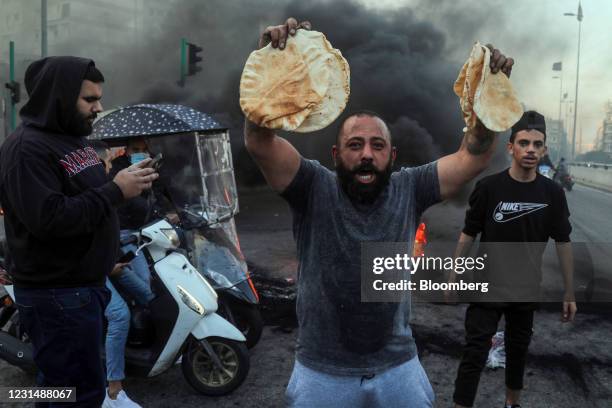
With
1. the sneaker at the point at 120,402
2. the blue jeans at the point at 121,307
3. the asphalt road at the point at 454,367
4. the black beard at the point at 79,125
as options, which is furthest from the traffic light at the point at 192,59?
the black beard at the point at 79,125

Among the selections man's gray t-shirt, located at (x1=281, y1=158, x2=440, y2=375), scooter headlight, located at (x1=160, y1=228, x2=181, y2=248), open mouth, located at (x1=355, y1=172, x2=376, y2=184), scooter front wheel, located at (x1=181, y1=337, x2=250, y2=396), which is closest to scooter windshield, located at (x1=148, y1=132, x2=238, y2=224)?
scooter headlight, located at (x1=160, y1=228, x2=181, y2=248)

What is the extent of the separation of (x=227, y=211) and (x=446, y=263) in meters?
3.05

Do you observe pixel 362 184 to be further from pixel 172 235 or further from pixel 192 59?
pixel 192 59

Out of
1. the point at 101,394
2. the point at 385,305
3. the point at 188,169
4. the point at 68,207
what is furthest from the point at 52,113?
the point at 188,169

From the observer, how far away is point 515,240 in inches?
129

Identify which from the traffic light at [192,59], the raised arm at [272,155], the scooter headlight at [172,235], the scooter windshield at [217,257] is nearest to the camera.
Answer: the raised arm at [272,155]

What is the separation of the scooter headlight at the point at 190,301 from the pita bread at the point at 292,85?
209cm

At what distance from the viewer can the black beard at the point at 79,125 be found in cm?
241

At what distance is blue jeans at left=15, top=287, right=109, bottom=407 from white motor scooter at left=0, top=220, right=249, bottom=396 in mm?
1200

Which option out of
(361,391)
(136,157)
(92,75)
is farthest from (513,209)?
(136,157)

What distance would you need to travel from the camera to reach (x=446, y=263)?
20.7 feet

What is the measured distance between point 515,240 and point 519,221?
0.40 ft

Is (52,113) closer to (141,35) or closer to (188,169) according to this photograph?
→ (188,169)

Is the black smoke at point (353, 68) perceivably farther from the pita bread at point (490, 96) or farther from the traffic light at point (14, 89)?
the pita bread at point (490, 96)
